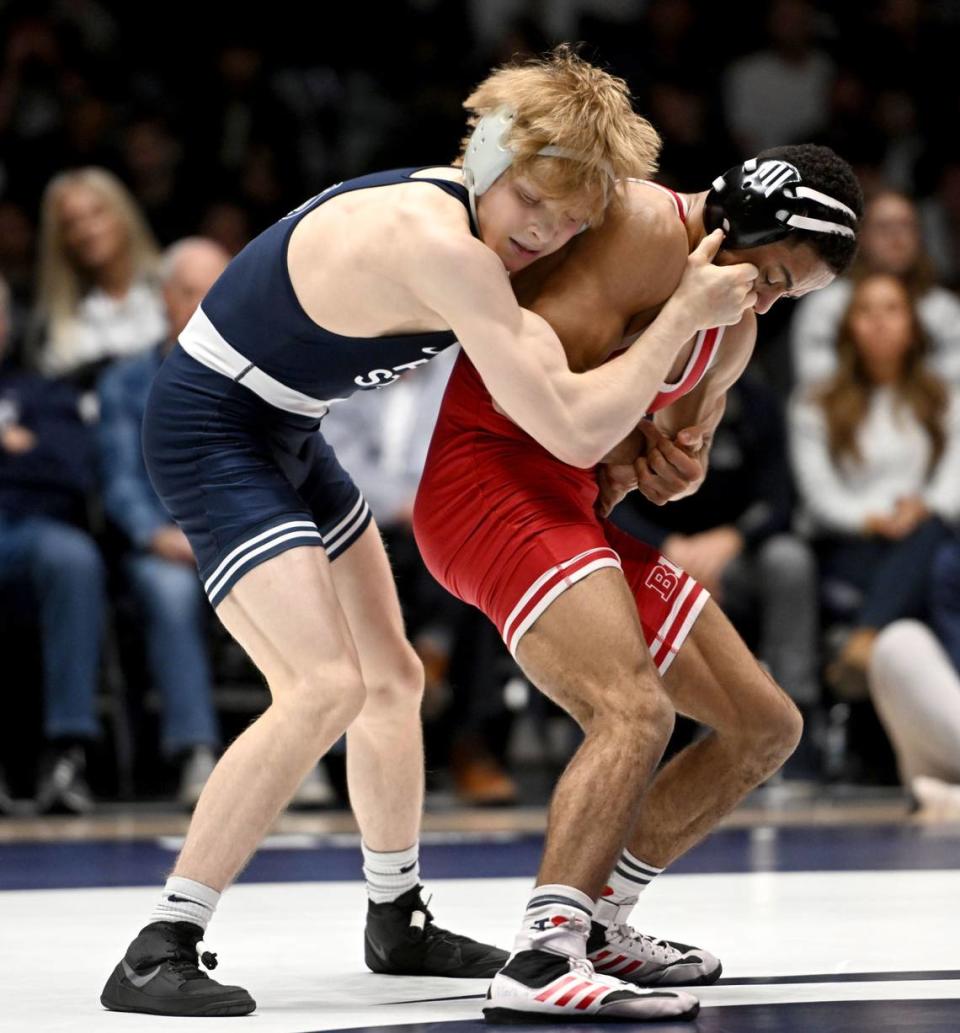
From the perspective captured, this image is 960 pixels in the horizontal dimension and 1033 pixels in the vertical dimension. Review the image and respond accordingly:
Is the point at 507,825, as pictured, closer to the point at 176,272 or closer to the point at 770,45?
the point at 176,272

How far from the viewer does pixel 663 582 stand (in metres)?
3.16

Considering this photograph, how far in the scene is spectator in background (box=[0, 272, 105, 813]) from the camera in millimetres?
5809

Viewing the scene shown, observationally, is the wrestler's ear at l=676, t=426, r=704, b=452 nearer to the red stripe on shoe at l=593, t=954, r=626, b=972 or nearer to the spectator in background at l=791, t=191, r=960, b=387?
the red stripe on shoe at l=593, t=954, r=626, b=972

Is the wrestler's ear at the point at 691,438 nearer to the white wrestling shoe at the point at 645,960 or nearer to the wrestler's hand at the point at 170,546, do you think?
the white wrestling shoe at the point at 645,960

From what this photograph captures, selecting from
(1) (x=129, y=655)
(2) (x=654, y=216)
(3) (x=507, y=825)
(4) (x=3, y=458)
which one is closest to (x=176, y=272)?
(4) (x=3, y=458)

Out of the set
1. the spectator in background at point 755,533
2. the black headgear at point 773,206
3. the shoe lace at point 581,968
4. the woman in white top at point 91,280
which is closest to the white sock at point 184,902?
the shoe lace at point 581,968

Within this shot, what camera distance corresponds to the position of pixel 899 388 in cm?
654

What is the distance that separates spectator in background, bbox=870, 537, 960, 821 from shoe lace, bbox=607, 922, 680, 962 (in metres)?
2.82

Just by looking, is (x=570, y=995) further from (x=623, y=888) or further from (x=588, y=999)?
(x=623, y=888)

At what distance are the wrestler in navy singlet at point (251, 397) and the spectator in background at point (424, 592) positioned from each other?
2.90 meters

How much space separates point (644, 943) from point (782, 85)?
617 centimetres

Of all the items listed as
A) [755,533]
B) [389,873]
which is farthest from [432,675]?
[389,873]

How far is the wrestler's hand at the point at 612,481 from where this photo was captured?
3271 mm

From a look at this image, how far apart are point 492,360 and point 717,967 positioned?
1010 mm
